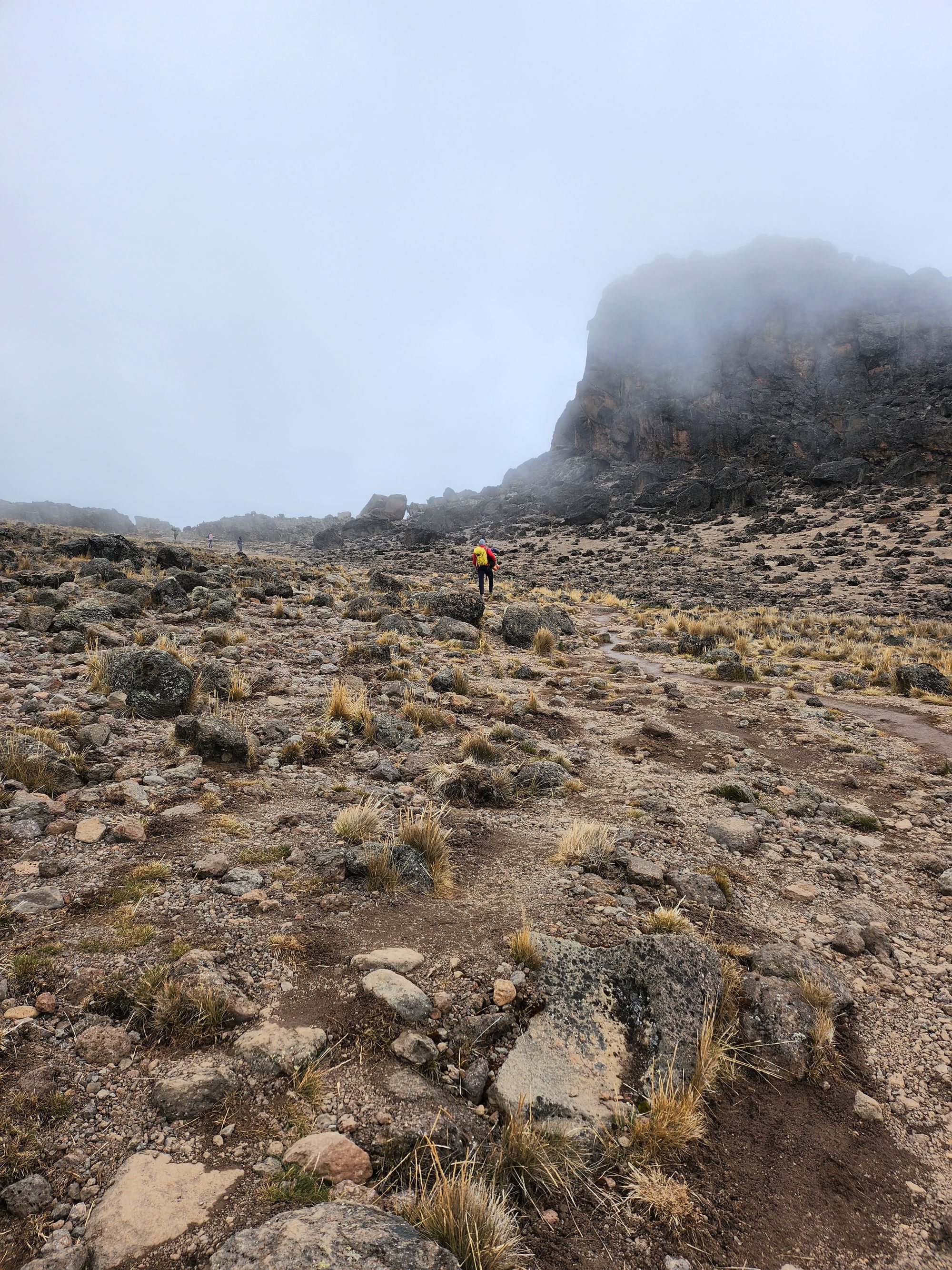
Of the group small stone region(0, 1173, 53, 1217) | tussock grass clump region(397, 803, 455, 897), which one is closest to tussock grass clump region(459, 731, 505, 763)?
tussock grass clump region(397, 803, 455, 897)

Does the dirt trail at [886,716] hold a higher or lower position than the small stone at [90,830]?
lower

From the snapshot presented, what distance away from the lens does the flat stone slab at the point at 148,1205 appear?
1.79m

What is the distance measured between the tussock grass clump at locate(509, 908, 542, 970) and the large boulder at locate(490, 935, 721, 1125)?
0.13 ft

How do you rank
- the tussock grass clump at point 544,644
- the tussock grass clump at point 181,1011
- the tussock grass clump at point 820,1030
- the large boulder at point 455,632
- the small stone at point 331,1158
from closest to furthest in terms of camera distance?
the small stone at point 331,1158
the tussock grass clump at point 181,1011
the tussock grass clump at point 820,1030
the large boulder at point 455,632
the tussock grass clump at point 544,644

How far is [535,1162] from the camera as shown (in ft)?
7.66

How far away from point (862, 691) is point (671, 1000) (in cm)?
1128

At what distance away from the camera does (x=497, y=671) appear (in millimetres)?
11391

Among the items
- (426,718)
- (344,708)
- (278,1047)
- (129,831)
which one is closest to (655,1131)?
(278,1047)

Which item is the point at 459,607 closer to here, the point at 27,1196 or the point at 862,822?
the point at 862,822

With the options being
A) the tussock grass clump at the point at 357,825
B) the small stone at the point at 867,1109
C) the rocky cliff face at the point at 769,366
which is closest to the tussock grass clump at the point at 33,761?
the tussock grass clump at the point at 357,825

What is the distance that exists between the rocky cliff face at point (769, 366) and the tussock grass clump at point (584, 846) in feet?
182

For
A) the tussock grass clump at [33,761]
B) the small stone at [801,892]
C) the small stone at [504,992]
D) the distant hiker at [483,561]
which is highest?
the distant hiker at [483,561]

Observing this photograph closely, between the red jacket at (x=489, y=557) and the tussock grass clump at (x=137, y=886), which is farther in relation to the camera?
the red jacket at (x=489, y=557)

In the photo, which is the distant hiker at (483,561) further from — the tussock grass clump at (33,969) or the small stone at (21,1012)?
the small stone at (21,1012)
